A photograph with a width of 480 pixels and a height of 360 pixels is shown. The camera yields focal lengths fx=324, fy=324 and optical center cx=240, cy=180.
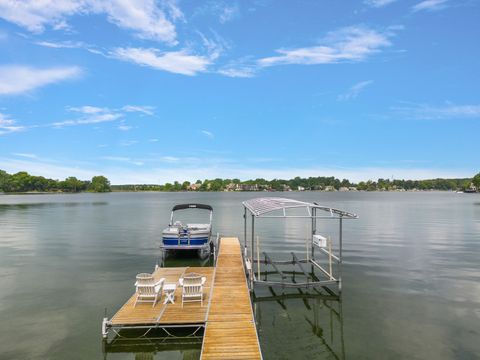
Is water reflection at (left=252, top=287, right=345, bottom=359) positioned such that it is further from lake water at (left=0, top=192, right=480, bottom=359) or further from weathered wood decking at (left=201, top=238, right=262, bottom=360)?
weathered wood decking at (left=201, top=238, right=262, bottom=360)

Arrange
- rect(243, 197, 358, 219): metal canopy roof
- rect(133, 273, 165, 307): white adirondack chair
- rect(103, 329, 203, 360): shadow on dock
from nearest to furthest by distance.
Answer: rect(103, 329, 203, 360): shadow on dock
rect(133, 273, 165, 307): white adirondack chair
rect(243, 197, 358, 219): metal canopy roof

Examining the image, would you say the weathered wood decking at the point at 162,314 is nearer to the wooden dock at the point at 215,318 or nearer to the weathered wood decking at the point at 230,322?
the wooden dock at the point at 215,318

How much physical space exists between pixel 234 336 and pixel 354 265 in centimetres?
1454

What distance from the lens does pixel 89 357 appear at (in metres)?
10.0

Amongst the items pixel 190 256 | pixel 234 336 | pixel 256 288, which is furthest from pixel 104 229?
pixel 234 336

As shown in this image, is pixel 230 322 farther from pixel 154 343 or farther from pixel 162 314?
pixel 154 343

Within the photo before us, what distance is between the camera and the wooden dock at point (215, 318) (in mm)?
8836

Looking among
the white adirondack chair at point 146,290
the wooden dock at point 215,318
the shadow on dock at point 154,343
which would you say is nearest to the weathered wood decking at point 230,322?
the wooden dock at point 215,318

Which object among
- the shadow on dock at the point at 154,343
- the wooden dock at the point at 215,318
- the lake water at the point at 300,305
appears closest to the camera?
the wooden dock at the point at 215,318

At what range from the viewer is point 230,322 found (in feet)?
34.2

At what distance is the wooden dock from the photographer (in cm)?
884

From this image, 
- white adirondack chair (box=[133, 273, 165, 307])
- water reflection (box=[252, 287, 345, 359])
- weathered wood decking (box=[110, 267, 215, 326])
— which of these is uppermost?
white adirondack chair (box=[133, 273, 165, 307])

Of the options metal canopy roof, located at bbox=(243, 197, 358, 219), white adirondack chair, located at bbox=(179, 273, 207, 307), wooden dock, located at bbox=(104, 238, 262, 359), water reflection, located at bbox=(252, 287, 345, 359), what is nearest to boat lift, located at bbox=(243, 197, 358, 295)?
metal canopy roof, located at bbox=(243, 197, 358, 219)

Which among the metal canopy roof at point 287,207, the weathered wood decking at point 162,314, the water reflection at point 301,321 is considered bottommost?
the water reflection at point 301,321
